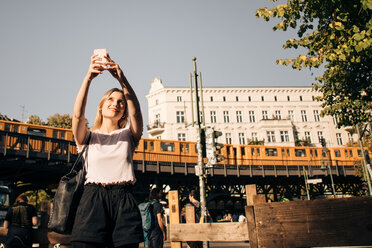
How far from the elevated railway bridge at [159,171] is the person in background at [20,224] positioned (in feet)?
34.4

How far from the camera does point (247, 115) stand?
60.0 m

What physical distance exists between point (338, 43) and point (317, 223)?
7.72 metres

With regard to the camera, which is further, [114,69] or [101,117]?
[101,117]

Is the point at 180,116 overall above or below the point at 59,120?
above

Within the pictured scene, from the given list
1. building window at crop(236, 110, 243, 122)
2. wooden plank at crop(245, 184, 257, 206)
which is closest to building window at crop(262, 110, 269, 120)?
building window at crop(236, 110, 243, 122)

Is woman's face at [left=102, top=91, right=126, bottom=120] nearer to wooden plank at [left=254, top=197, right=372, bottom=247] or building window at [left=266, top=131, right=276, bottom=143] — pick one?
wooden plank at [left=254, top=197, right=372, bottom=247]

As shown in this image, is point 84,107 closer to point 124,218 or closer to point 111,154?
point 111,154

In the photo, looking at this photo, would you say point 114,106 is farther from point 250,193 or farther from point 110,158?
point 250,193

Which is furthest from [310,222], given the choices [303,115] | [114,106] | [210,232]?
[303,115]

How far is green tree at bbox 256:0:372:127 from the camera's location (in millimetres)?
7809

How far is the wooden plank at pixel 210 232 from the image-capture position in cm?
312

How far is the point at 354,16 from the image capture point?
8.28m

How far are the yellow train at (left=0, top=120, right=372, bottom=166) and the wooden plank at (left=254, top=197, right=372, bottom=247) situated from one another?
20.5 metres

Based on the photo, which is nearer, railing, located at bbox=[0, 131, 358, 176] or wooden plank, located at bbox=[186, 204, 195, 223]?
wooden plank, located at bbox=[186, 204, 195, 223]
